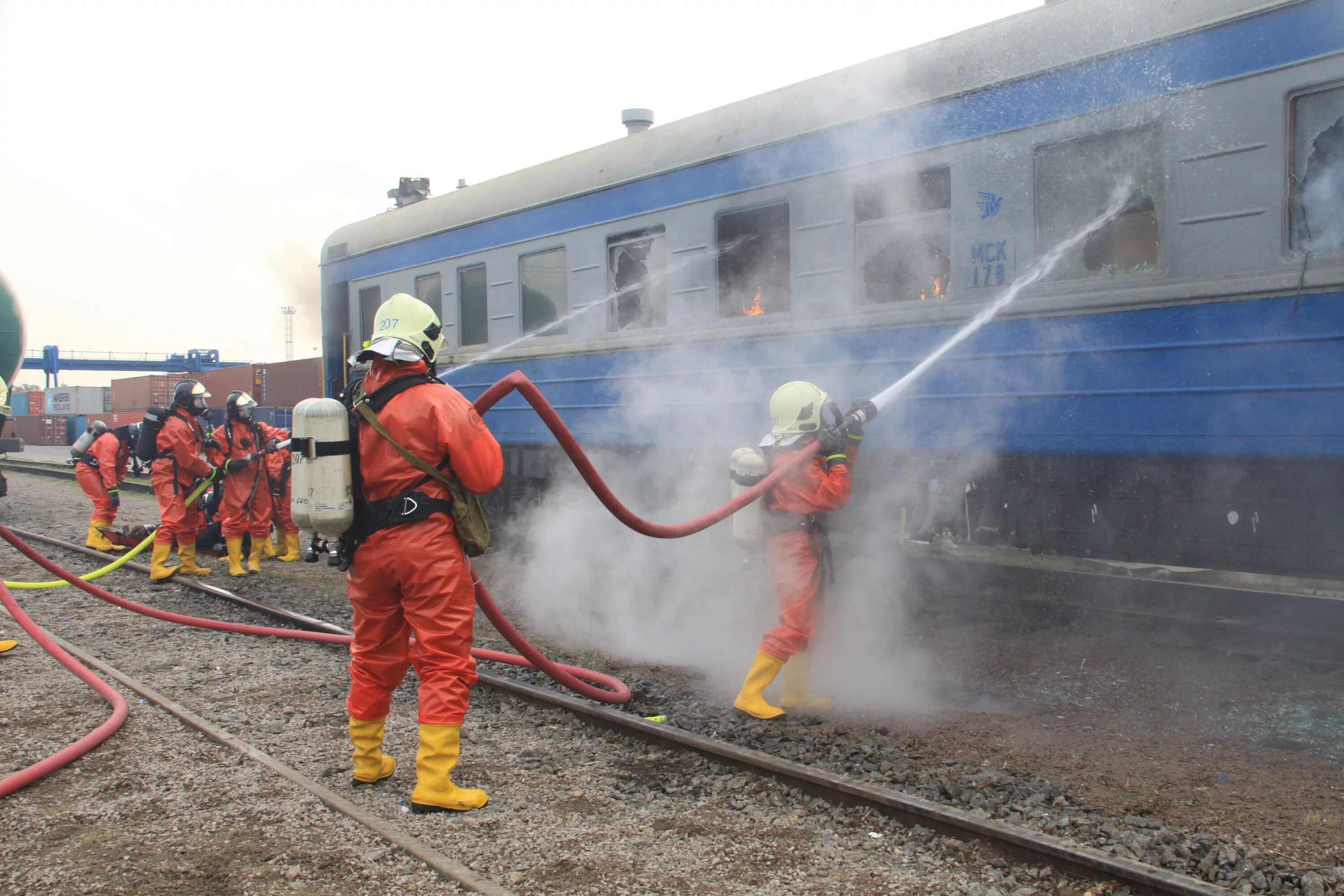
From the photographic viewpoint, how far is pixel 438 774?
3.35 m

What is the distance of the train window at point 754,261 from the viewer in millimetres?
6559

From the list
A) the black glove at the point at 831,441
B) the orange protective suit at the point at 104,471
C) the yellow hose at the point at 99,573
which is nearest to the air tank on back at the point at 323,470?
the black glove at the point at 831,441

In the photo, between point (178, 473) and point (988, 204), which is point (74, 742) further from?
point (988, 204)

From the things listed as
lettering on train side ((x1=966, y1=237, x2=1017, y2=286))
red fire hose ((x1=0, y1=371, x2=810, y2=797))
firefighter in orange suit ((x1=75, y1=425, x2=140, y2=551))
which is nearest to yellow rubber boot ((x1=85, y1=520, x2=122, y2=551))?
firefighter in orange suit ((x1=75, y1=425, x2=140, y2=551))

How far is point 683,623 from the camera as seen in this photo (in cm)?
635

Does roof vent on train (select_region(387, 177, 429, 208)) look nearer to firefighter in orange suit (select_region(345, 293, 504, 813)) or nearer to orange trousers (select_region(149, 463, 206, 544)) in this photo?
orange trousers (select_region(149, 463, 206, 544))

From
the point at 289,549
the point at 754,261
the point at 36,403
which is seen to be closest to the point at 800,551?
the point at 754,261

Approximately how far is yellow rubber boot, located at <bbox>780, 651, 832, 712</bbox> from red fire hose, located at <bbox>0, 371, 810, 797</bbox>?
29.1 inches

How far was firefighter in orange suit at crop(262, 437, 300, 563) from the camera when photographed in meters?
9.28

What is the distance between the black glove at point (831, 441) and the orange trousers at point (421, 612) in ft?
5.68

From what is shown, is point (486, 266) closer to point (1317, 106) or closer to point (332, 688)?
point (332, 688)

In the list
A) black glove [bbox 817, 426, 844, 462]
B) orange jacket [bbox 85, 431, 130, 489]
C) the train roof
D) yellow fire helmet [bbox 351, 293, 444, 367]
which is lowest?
orange jacket [bbox 85, 431, 130, 489]

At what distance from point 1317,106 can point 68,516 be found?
588 inches

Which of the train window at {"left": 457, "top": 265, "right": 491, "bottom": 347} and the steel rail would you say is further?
the steel rail
